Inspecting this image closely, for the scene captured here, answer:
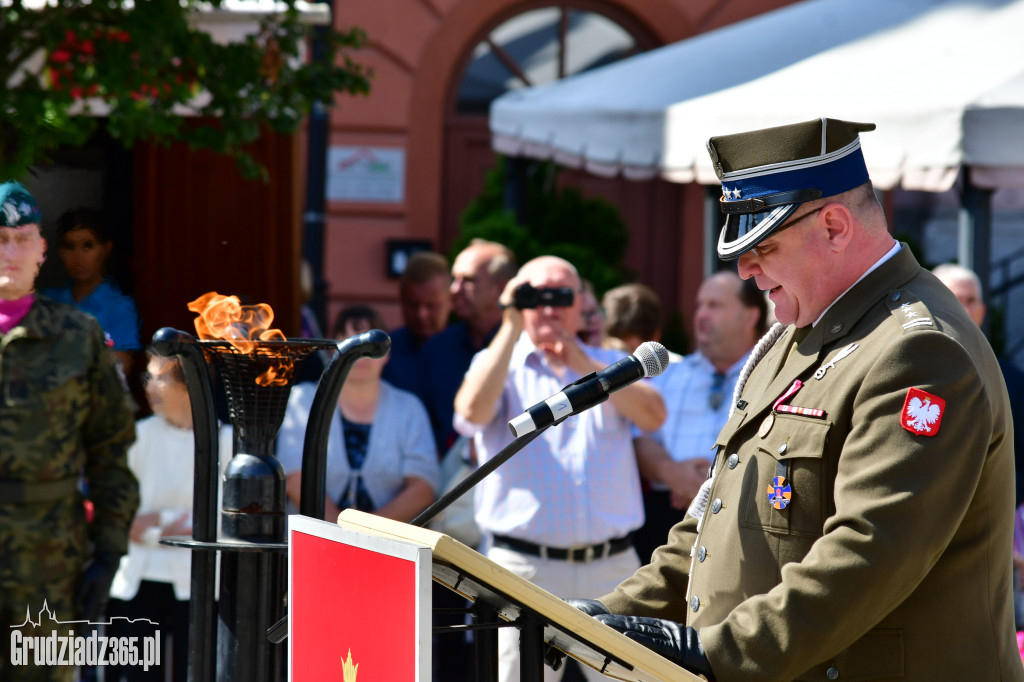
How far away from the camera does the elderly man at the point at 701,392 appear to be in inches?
191

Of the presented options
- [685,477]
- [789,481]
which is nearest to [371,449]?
[685,477]

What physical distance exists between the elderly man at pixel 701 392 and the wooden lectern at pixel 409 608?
2.74 metres

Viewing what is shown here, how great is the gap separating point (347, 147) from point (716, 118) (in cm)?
571

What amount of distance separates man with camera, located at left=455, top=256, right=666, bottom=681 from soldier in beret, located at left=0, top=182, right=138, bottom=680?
1.23 m

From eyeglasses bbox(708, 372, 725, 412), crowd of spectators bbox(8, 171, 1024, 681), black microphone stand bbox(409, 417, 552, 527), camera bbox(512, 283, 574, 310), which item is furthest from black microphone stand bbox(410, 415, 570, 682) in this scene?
eyeglasses bbox(708, 372, 725, 412)

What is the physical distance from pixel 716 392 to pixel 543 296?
0.96 meters

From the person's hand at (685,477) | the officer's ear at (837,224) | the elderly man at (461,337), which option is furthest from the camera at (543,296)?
the officer's ear at (837,224)

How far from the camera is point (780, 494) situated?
7.06ft

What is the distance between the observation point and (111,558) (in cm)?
391

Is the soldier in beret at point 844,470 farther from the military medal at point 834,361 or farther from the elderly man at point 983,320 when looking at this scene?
the elderly man at point 983,320

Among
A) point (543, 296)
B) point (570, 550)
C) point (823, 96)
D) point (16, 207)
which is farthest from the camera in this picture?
point (823, 96)

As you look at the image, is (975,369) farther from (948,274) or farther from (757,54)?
(757,54)

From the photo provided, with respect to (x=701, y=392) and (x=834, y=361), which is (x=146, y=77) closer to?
(x=701, y=392)

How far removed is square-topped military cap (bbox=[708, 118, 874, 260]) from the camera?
87.4 inches
